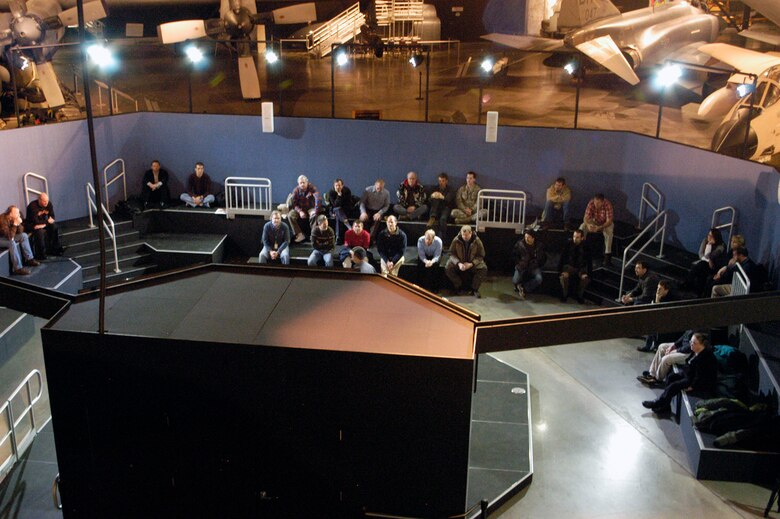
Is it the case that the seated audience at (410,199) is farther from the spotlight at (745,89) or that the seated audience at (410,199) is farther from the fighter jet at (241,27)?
the fighter jet at (241,27)

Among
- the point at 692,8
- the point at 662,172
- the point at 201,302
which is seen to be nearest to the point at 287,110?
the point at 662,172

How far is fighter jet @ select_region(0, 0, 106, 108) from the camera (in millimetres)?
15945

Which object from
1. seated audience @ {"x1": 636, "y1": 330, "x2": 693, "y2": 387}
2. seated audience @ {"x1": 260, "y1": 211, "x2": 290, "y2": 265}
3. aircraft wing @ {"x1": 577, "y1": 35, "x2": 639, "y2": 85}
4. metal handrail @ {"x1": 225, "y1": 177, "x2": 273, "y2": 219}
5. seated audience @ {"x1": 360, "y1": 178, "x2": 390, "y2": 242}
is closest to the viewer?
seated audience @ {"x1": 636, "y1": 330, "x2": 693, "y2": 387}

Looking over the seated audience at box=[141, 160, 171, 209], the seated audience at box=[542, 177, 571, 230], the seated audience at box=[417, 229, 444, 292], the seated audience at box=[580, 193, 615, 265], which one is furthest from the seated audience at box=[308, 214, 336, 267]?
the seated audience at box=[580, 193, 615, 265]

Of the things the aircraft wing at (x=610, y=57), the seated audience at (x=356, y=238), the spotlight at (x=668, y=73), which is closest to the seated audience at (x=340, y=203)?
the seated audience at (x=356, y=238)

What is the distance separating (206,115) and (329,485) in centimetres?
1030

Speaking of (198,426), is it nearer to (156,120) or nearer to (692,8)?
(156,120)

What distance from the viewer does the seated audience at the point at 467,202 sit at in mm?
13695

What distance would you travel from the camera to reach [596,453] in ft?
28.3

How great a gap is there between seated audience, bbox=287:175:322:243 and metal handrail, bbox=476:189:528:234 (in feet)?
8.71

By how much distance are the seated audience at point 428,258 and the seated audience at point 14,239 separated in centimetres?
570

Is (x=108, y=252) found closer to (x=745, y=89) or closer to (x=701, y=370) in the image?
(x=701, y=370)

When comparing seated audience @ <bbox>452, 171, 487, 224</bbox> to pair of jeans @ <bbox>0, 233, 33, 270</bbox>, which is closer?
pair of jeans @ <bbox>0, 233, 33, 270</bbox>

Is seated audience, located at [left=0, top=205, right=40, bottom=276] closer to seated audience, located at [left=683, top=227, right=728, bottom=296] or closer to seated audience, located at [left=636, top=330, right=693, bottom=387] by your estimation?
seated audience, located at [left=636, top=330, right=693, bottom=387]
